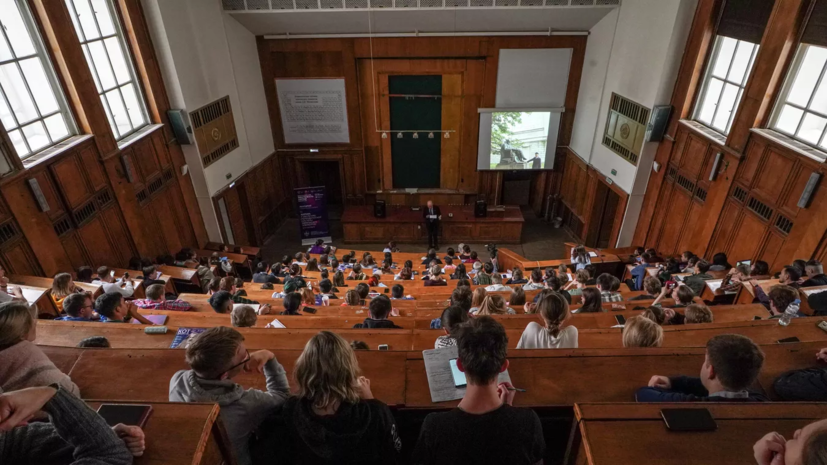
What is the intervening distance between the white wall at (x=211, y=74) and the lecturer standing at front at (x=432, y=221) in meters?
4.05

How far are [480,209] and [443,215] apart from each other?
2.92 feet

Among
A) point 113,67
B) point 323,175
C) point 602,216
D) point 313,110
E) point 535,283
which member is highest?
point 113,67

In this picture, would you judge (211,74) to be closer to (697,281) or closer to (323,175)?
(323,175)

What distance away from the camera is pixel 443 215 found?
10.3 meters

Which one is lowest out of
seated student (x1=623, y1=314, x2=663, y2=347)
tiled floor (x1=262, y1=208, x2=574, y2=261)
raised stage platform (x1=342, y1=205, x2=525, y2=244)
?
tiled floor (x1=262, y1=208, x2=574, y2=261)

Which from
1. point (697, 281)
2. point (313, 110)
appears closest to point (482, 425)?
point (697, 281)

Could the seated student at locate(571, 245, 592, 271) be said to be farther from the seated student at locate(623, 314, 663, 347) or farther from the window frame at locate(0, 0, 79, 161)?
the window frame at locate(0, 0, 79, 161)

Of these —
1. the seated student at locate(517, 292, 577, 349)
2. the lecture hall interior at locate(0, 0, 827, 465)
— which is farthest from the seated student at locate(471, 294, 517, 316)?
the seated student at locate(517, 292, 577, 349)

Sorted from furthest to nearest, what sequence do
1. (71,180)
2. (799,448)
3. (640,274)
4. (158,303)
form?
(640,274)
(71,180)
(158,303)
(799,448)

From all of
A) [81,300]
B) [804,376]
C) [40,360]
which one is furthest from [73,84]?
[804,376]

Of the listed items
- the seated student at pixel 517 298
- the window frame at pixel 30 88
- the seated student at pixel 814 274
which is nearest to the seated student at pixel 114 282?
the window frame at pixel 30 88

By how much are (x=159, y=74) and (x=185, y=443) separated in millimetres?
7147

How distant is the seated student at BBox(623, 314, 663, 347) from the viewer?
8.11 feet

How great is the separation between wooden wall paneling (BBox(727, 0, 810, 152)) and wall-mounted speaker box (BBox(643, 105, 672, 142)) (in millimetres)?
1321
